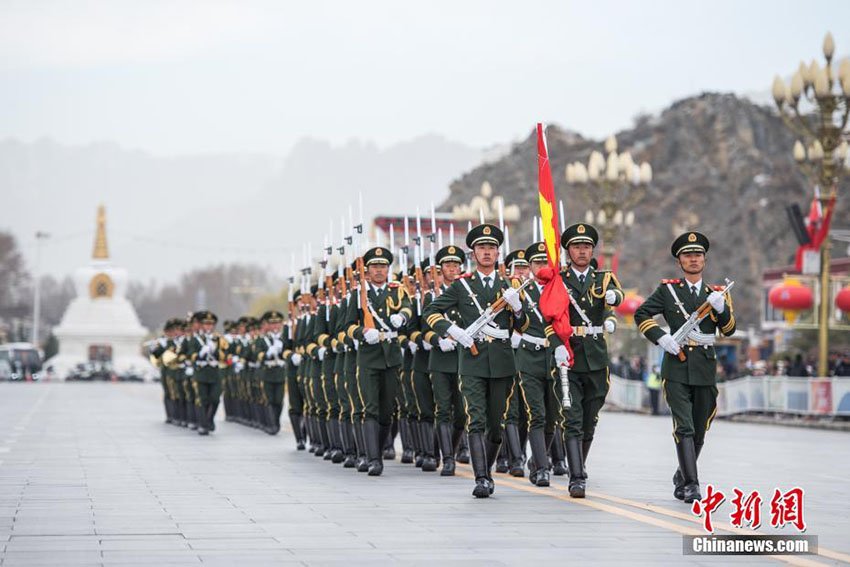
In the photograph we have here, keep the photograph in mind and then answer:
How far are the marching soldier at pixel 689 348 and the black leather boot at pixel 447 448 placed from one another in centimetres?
294

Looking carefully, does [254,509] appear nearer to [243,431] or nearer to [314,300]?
[314,300]

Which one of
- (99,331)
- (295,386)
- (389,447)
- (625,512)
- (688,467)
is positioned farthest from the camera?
(99,331)

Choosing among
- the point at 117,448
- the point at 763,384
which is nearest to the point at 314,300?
the point at 117,448

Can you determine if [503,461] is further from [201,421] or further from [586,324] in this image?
[201,421]

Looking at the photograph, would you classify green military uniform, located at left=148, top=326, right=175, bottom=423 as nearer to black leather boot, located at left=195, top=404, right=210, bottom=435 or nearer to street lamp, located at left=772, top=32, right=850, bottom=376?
black leather boot, located at left=195, top=404, right=210, bottom=435

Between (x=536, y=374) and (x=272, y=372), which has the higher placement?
(x=536, y=374)

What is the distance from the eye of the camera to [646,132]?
100125 mm

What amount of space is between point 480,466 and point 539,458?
937 mm

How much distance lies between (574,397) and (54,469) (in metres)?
6.05

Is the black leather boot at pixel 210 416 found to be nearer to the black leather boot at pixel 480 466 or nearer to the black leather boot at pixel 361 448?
the black leather boot at pixel 361 448

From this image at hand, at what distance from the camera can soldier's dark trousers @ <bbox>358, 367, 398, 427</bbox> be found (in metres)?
14.4

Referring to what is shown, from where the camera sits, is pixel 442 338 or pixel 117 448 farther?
pixel 117 448

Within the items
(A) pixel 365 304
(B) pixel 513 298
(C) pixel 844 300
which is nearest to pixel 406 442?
(A) pixel 365 304

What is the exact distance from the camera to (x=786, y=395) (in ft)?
99.2
